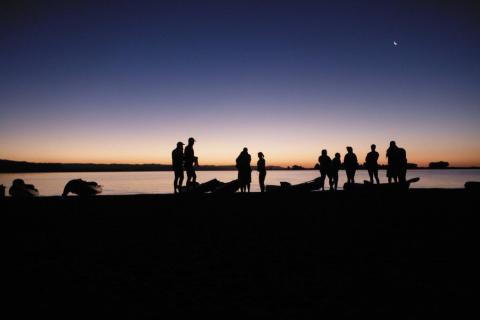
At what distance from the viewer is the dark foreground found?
2934 millimetres

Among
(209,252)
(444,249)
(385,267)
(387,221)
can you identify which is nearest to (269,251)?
(209,252)

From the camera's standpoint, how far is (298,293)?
321 centimetres

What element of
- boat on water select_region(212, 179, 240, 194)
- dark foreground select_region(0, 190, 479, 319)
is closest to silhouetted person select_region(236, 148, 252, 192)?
boat on water select_region(212, 179, 240, 194)

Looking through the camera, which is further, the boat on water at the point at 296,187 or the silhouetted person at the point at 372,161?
the boat on water at the point at 296,187

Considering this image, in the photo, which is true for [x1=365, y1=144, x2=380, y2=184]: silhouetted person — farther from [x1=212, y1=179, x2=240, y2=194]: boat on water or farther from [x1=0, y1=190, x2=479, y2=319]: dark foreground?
[x1=0, y1=190, x2=479, y2=319]: dark foreground

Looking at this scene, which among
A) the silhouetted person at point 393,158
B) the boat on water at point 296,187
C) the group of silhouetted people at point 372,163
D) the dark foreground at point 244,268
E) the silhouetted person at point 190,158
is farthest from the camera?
the boat on water at point 296,187

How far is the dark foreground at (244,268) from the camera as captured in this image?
293 centimetres

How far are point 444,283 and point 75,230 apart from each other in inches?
272

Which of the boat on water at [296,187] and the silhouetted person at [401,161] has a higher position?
the silhouetted person at [401,161]

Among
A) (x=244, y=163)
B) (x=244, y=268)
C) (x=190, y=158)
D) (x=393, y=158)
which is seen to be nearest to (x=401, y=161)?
(x=393, y=158)

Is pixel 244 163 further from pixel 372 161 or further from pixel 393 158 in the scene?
pixel 393 158

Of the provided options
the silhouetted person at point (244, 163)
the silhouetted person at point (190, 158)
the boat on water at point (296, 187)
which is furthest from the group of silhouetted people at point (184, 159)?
the boat on water at point (296, 187)

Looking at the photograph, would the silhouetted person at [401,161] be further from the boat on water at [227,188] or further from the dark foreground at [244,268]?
the boat on water at [227,188]

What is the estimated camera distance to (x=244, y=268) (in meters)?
4.08
